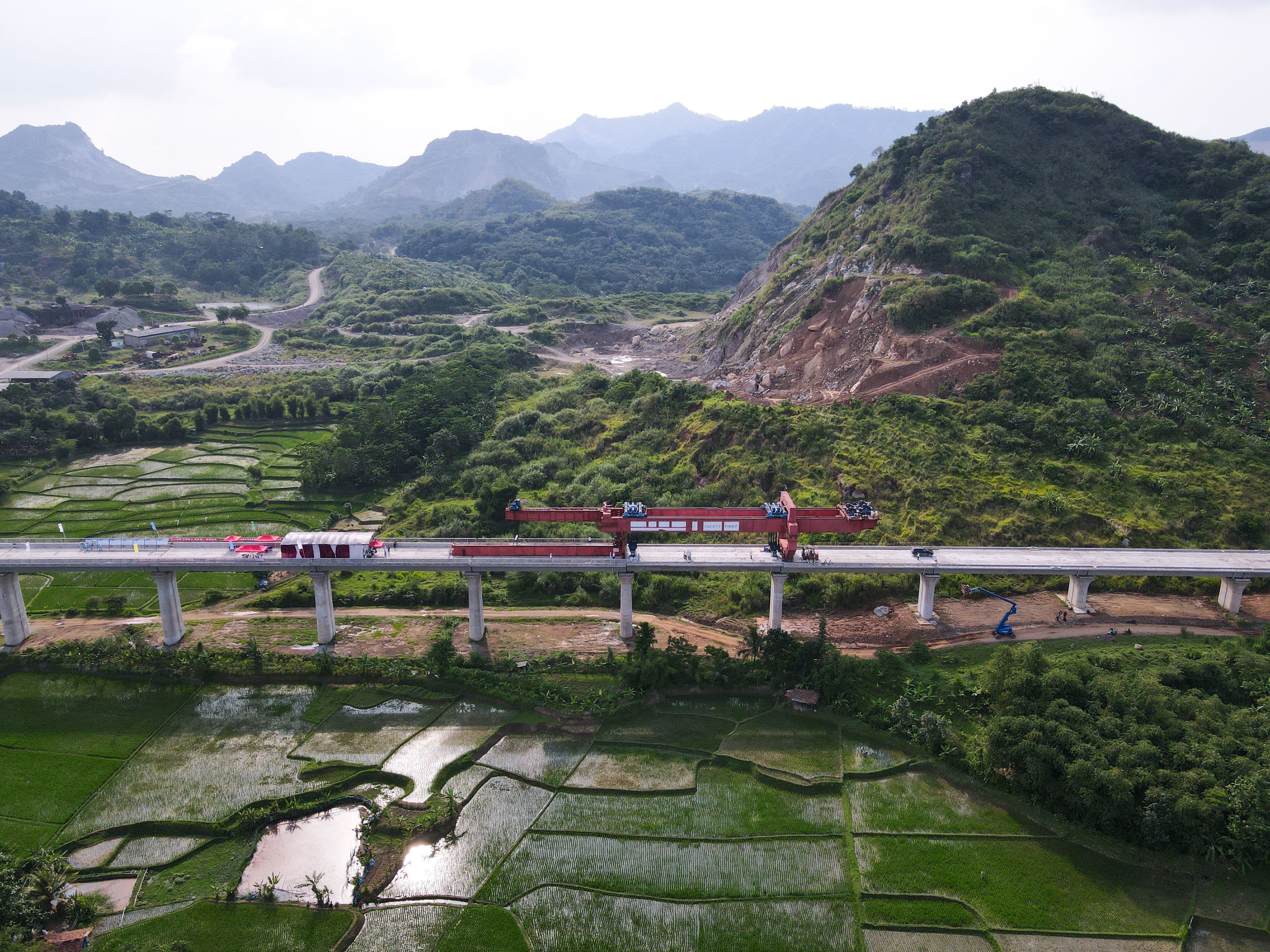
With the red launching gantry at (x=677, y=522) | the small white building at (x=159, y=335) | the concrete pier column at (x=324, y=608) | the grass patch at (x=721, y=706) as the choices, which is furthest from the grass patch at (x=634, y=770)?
the small white building at (x=159, y=335)

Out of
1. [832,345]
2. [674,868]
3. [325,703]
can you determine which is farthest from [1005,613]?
[325,703]

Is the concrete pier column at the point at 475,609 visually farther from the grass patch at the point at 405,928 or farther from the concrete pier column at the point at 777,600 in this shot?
the grass patch at the point at 405,928

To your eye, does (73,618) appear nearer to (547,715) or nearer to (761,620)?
(547,715)

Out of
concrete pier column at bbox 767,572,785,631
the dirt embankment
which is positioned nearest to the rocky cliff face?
the dirt embankment

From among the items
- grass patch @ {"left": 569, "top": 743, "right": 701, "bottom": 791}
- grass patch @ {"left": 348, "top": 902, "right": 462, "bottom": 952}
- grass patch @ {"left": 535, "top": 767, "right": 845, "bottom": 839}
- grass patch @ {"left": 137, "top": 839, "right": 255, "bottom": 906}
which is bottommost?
grass patch @ {"left": 348, "top": 902, "right": 462, "bottom": 952}

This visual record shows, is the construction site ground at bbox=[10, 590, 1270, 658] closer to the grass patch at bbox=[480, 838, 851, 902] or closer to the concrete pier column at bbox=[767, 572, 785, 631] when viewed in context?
the concrete pier column at bbox=[767, 572, 785, 631]
